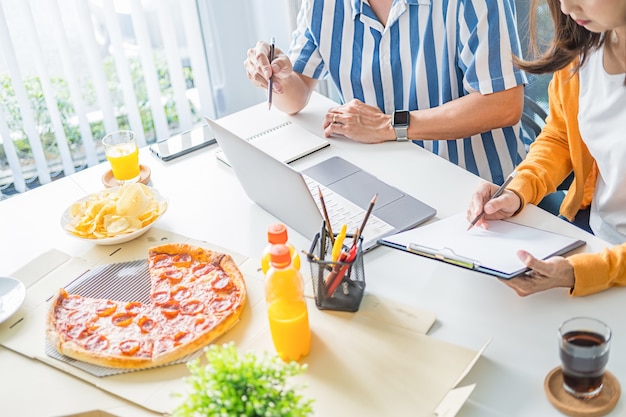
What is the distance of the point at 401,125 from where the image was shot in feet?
5.73

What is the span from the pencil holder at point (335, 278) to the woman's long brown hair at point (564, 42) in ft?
2.01

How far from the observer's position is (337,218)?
57.6 inches

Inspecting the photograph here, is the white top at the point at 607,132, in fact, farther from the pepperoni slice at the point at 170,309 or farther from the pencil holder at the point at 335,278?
the pepperoni slice at the point at 170,309

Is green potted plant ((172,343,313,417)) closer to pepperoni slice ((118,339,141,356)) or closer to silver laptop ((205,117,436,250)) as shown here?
pepperoni slice ((118,339,141,356))

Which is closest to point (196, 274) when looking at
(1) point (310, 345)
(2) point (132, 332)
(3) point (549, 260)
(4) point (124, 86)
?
(2) point (132, 332)

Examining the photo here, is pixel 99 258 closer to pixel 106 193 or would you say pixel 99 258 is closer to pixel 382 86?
pixel 106 193

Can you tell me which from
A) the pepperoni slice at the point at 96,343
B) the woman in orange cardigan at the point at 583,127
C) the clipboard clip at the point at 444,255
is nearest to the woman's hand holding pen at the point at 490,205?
the woman in orange cardigan at the point at 583,127

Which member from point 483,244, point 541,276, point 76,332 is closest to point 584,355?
point 541,276

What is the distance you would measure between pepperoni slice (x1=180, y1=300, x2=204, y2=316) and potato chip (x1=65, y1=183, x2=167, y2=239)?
0.85ft

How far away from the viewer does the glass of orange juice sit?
1661 mm

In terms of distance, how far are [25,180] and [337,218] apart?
2.00 m

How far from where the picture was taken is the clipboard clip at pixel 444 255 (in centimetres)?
122

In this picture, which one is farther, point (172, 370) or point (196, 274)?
point (196, 274)

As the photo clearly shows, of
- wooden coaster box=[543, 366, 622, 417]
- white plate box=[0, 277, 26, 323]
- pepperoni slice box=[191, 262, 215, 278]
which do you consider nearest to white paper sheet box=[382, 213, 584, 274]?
wooden coaster box=[543, 366, 622, 417]
